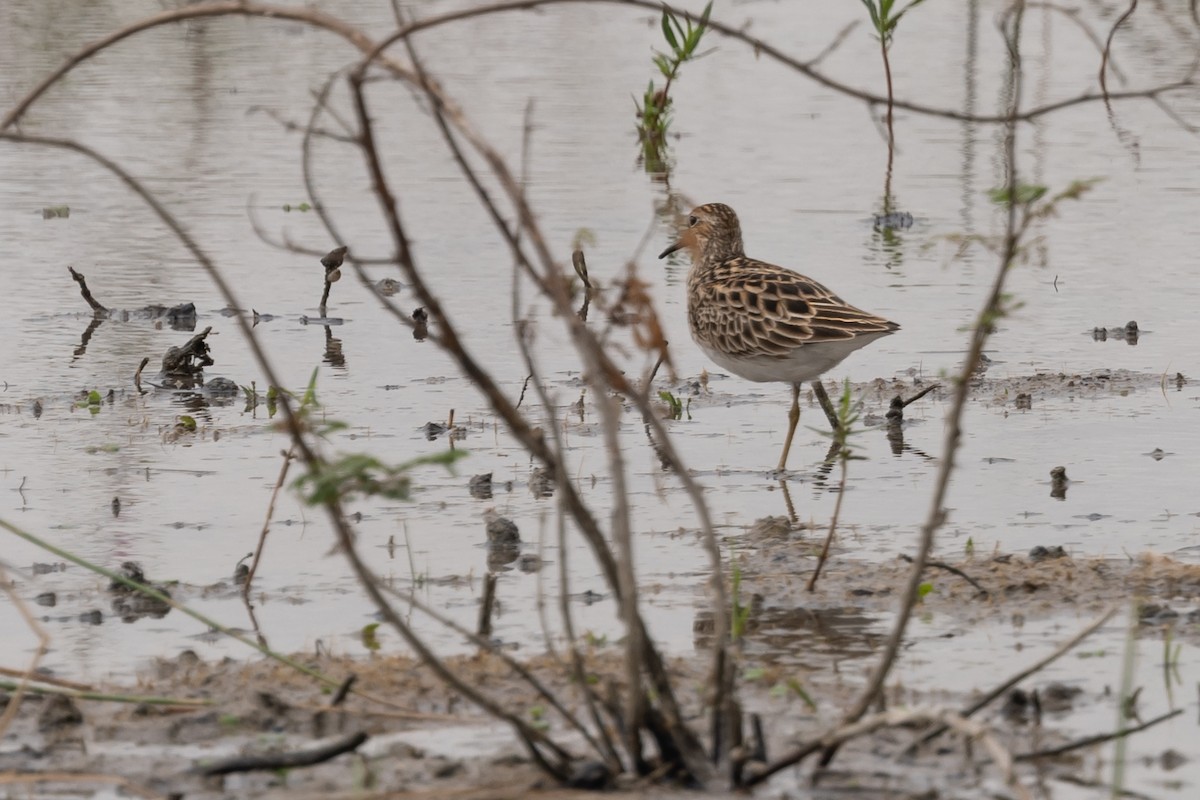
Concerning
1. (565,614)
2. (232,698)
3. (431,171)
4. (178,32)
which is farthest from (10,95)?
(565,614)

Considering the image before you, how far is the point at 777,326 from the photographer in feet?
29.0

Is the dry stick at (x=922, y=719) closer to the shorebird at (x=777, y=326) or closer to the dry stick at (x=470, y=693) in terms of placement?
the dry stick at (x=470, y=693)

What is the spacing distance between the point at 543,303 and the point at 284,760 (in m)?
7.96

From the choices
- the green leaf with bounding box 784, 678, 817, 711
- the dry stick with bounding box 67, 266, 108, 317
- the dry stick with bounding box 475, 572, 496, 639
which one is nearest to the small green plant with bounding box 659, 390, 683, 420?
the dry stick with bounding box 475, 572, 496, 639

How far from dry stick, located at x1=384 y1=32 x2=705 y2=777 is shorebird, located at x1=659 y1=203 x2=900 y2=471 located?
3.93m

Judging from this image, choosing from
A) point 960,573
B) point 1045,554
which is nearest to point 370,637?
point 960,573

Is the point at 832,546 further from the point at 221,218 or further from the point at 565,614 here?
the point at 221,218

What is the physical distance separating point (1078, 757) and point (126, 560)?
3522 mm

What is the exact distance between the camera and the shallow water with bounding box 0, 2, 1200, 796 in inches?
283

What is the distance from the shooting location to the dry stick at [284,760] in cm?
468

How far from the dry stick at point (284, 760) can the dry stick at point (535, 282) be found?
746 millimetres

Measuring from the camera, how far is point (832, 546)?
7.24 metres

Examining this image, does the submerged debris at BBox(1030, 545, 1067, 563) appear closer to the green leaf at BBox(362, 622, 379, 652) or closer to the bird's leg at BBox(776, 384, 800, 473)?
the bird's leg at BBox(776, 384, 800, 473)

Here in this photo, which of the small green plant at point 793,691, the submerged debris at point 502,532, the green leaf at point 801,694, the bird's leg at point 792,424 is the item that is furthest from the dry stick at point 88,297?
the green leaf at point 801,694
